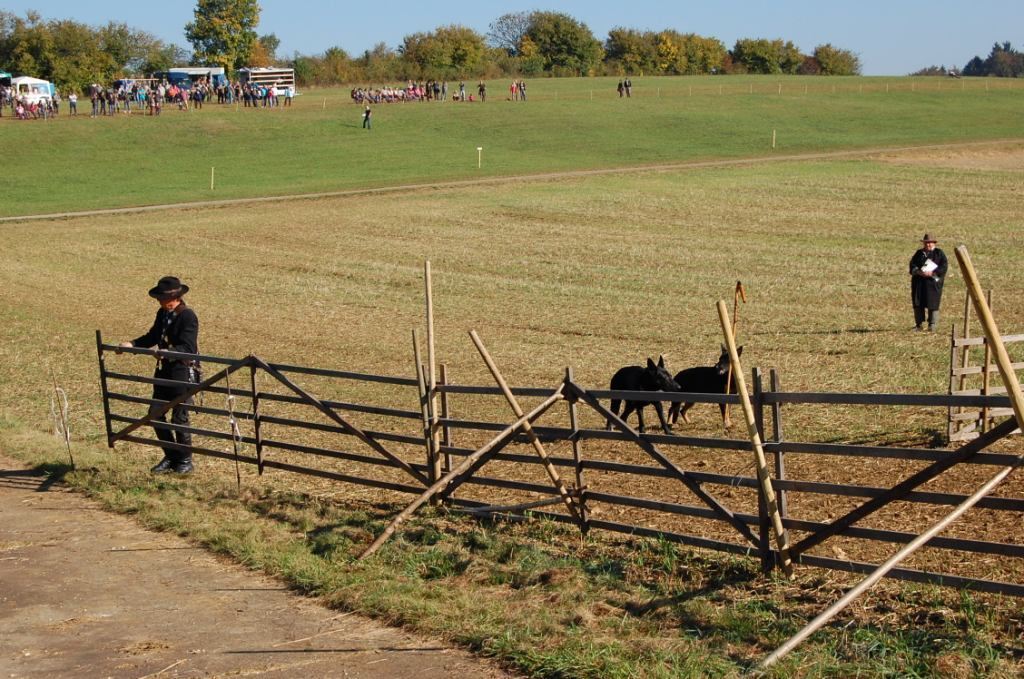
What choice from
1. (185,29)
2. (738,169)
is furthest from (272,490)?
(185,29)

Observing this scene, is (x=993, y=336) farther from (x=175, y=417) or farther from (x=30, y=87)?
(x=30, y=87)

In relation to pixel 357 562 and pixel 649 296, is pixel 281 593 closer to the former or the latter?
pixel 357 562

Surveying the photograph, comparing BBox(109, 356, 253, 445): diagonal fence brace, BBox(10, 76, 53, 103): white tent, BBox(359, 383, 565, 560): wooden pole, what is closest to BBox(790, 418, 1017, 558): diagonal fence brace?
BBox(359, 383, 565, 560): wooden pole

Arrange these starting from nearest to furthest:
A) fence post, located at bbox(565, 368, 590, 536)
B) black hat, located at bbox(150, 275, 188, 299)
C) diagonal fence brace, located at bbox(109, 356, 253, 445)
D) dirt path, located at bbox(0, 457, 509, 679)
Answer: dirt path, located at bbox(0, 457, 509, 679) → fence post, located at bbox(565, 368, 590, 536) → diagonal fence brace, located at bbox(109, 356, 253, 445) → black hat, located at bbox(150, 275, 188, 299)

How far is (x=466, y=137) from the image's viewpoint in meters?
68.7

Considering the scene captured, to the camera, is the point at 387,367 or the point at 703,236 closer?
the point at 387,367

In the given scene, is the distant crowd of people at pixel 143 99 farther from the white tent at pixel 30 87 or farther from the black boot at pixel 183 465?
the black boot at pixel 183 465

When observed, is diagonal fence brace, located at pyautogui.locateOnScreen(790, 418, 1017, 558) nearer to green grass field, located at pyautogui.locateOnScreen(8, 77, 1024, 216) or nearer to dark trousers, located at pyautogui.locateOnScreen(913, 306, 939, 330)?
dark trousers, located at pyautogui.locateOnScreen(913, 306, 939, 330)

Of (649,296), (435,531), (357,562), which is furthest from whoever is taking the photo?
(649,296)

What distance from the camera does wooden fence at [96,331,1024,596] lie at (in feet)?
25.3

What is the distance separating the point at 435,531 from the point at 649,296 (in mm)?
16499

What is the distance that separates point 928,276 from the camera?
20.0m

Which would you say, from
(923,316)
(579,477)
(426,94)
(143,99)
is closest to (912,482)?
(579,477)

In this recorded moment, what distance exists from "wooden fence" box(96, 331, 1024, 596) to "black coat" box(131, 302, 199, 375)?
1.00 feet
